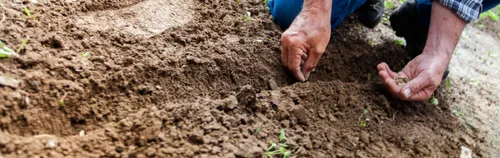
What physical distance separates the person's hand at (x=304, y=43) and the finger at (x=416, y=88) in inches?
15.8

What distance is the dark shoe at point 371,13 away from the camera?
2.48 meters

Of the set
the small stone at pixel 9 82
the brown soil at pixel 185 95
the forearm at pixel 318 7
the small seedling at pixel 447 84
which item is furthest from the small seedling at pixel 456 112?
the small stone at pixel 9 82

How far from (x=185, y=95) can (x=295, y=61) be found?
0.50 m

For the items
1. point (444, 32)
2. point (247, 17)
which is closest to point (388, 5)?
point (444, 32)

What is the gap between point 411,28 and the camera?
7.69ft

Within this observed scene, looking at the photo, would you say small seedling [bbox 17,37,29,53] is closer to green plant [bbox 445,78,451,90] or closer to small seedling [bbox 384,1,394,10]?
green plant [bbox 445,78,451,90]

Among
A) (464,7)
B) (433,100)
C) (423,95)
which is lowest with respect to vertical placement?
(433,100)

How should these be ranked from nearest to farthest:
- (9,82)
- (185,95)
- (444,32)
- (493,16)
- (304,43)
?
1. (9,82)
2. (185,95)
3. (304,43)
4. (444,32)
5. (493,16)

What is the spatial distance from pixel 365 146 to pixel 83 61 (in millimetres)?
1066

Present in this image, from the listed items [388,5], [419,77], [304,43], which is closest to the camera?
[304,43]

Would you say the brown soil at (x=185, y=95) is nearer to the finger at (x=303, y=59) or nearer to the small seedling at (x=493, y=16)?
the finger at (x=303, y=59)

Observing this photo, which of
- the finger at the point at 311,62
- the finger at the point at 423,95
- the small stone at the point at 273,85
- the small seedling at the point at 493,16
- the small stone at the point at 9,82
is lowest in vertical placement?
the small seedling at the point at 493,16

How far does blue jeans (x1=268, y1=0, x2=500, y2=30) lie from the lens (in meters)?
2.11

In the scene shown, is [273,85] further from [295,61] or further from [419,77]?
[419,77]
